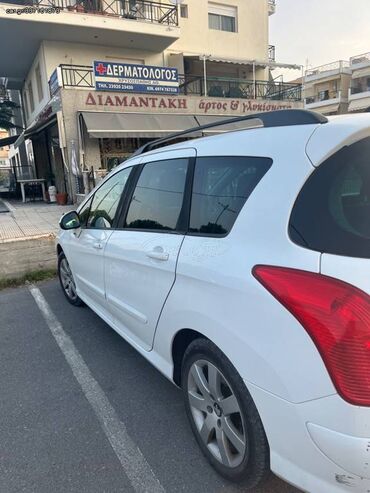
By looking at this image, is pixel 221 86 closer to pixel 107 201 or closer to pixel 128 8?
pixel 128 8

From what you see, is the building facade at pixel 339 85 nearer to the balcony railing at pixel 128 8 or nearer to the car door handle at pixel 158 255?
the balcony railing at pixel 128 8

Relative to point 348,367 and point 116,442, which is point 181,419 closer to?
point 116,442

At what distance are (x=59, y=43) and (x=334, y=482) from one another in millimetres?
16539

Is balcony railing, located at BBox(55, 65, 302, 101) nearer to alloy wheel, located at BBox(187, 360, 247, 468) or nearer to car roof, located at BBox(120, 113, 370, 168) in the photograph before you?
car roof, located at BBox(120, 113, 370, 168)

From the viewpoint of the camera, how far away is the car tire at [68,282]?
4.51 metres

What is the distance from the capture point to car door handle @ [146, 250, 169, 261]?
224 centimetres

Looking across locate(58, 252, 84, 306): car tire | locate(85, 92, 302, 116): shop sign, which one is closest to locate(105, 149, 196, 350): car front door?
locate(58, 252, 84, 306): car tire

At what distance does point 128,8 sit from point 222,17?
5.52 m

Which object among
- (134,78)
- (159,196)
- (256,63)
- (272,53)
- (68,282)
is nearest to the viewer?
(159,196)

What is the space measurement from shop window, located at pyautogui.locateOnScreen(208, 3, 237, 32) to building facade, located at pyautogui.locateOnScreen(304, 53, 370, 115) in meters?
26.1

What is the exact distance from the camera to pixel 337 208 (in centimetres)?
154

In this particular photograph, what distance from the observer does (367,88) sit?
43.7 metres

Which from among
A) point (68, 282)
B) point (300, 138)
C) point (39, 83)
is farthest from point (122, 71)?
point (300, 138)

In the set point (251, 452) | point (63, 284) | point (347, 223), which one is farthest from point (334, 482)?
point (63, 284)
